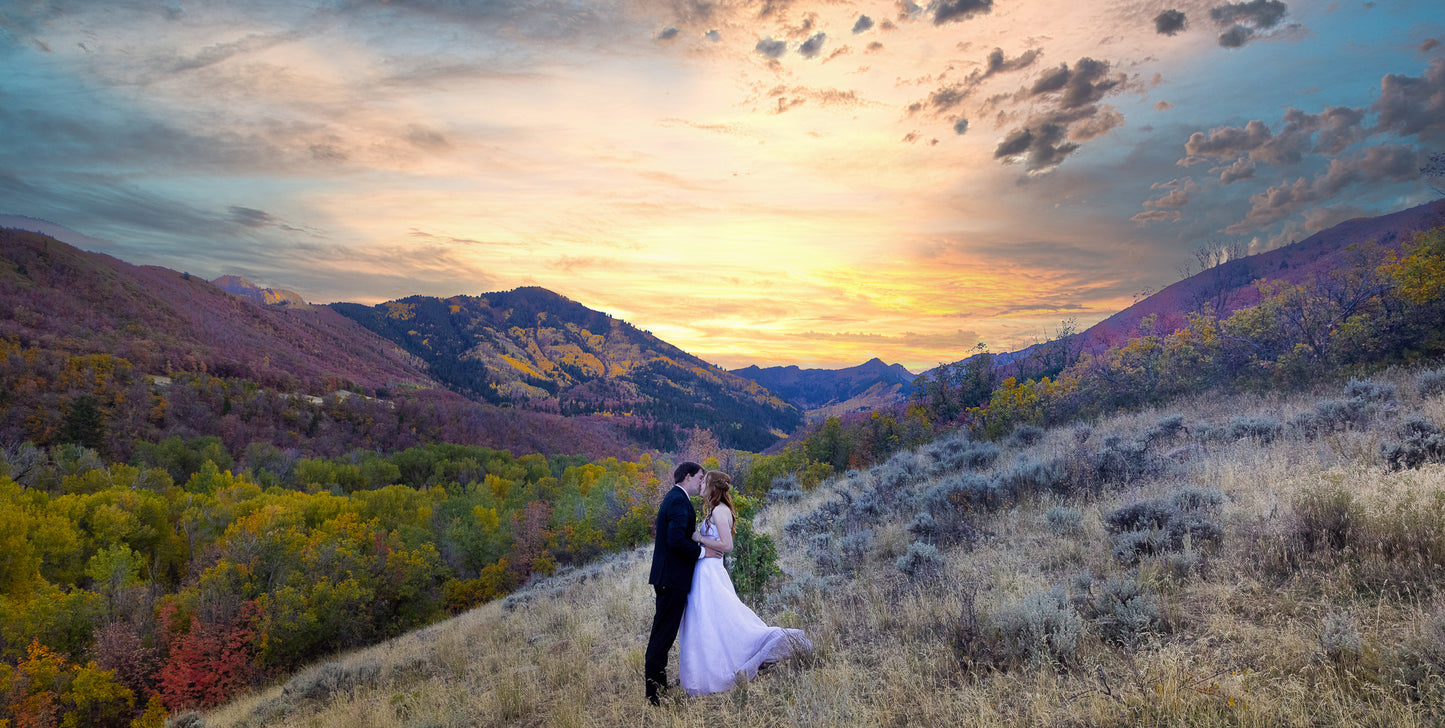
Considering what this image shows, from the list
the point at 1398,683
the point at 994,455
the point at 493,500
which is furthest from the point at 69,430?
the point at 1398,683

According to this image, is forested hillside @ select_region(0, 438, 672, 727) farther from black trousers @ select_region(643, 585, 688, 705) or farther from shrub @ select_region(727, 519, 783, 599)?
black trousers @ select_region(643, 585, 688, 705)

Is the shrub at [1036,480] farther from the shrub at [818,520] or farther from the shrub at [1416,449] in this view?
the shrub at [1416,449]

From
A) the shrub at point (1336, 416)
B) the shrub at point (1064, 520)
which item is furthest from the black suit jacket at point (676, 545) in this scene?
the shrub at point (1336, 416)

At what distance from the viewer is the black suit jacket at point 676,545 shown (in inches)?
227

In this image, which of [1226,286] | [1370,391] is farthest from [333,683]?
[1226,286]

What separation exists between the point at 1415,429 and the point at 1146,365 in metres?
18.2

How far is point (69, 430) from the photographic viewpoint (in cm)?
7250

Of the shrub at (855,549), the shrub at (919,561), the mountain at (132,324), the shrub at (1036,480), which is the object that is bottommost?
the shrub at (855,549)

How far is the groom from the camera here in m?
5.80

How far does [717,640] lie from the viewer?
5828mm

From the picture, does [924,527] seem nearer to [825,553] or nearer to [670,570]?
[825,553]

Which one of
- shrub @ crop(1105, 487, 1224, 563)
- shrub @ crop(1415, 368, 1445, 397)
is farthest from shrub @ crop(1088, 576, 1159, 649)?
shrub @ crop(1415, 368, 1445, 397)

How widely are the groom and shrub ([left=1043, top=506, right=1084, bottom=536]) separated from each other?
5.17 meters

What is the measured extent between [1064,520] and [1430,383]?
27.5 ft
